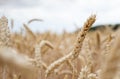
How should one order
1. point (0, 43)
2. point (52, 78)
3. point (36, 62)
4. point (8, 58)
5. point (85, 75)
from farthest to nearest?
point (52, 78) → point (36, 62) → point (0, 43) → point (85, 75) → point (8, 58)

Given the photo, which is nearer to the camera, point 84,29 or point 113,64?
point 113,64

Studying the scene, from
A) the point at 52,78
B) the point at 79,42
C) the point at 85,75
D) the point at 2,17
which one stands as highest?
the point at 2,17

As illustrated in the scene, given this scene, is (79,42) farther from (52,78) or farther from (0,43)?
(52,78)

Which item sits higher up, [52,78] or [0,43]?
[0,43]

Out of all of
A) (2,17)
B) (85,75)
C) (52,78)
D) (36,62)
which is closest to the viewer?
(85,75)

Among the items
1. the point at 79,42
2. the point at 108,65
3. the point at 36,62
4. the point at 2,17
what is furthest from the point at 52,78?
the point at 108,65

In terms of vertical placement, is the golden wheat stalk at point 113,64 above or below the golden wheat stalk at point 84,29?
below

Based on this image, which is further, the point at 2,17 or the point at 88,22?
the point at 2,17

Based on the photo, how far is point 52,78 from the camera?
1998 millimetres

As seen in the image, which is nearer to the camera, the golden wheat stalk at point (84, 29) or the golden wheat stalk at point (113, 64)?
the golden wheat stalk at point (113, 64)

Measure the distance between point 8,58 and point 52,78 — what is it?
1645mm

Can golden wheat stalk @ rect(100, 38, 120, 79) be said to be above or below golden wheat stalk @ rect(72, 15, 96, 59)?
below

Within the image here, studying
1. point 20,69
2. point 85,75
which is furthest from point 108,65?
point 85,75

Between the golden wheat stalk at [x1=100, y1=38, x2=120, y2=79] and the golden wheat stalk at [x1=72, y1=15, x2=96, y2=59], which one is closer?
the golden wheat stalk at [x1=100, y1=38, x2=120, y2=79]
